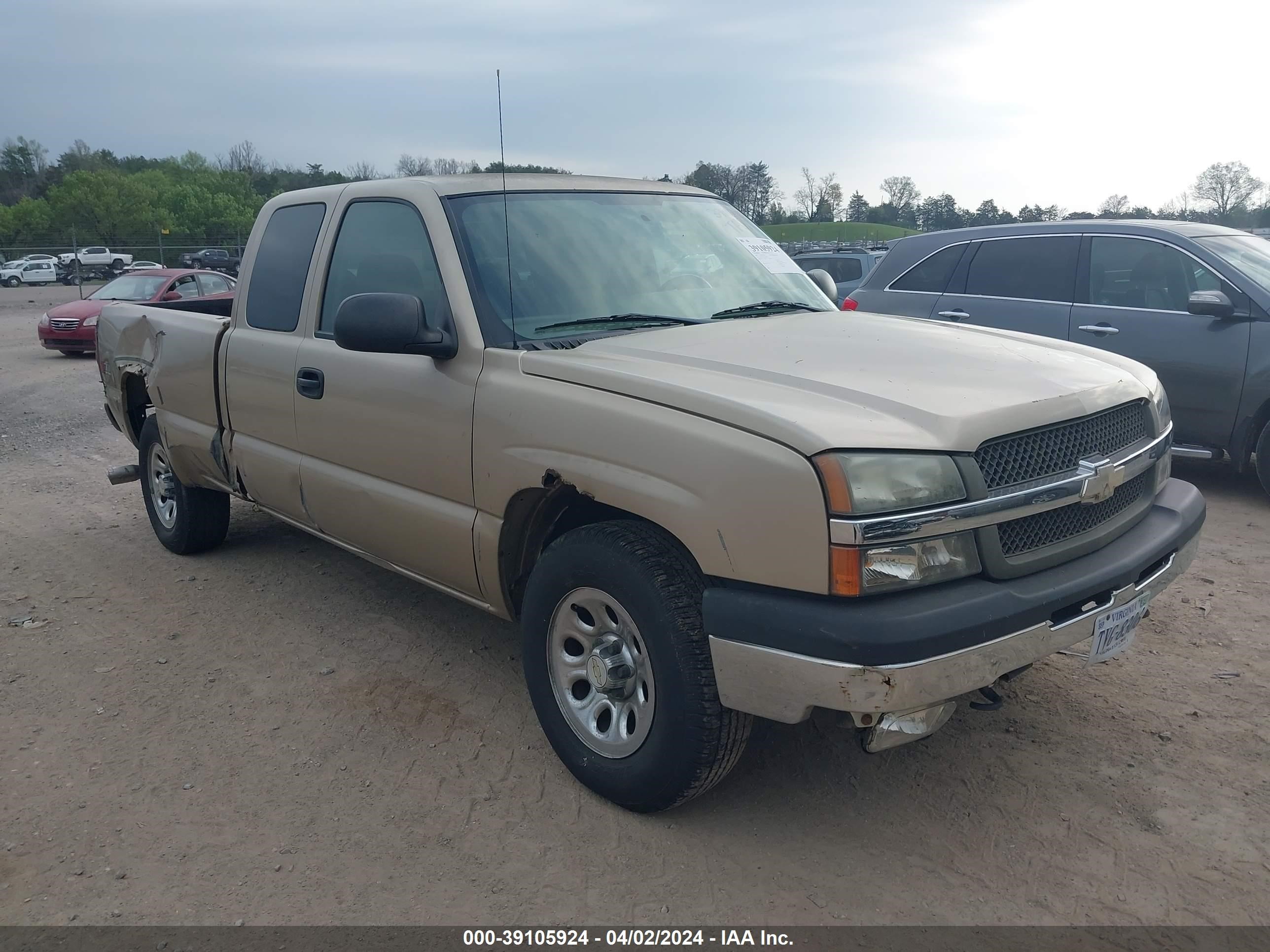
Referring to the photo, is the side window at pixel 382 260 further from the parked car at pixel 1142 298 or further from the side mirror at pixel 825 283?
the parked car at pixel 1142 298

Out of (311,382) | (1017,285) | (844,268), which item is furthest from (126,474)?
(844,268)

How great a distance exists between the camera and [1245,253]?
271 inches

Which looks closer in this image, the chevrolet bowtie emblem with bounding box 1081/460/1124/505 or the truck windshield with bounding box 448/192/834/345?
the chevrolet bowtie emblem with bounding box 1081/460/1124/505

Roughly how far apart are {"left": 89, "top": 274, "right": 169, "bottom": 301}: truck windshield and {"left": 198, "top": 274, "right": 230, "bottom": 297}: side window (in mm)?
712

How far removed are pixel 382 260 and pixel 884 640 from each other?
2627mm

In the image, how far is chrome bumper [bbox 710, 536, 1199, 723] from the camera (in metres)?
2.48

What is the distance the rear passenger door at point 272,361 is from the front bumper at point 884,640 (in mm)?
2589

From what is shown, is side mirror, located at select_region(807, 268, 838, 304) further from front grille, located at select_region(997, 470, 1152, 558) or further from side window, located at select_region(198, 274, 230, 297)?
side window, located at select_region(198, 274, 230, 297)

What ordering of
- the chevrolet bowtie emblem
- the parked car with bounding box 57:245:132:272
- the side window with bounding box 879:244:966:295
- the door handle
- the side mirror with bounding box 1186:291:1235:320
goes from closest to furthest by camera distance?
the chevrolet bowtie emblem < the door handle < the side mirror with bounding box 1186:291:1235:320 < the side window with bounding box 879:244:966:295 < the parked car with bounding box 57:245:132:272

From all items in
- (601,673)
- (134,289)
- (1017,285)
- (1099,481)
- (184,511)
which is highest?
(1017,285)

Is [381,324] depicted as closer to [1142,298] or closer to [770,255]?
[770,255]
